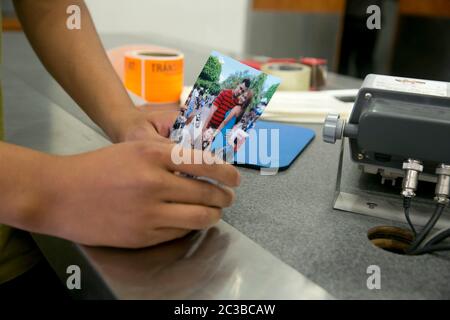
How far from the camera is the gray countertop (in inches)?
17.0

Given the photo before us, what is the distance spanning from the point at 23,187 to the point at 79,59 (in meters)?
0.40

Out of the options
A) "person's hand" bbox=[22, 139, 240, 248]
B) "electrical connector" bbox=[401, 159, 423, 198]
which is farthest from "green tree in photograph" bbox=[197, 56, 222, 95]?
"electrical connector" bbox=[401, 159, 423, 198]

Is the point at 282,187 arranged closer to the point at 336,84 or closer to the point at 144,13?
the point at 336,84

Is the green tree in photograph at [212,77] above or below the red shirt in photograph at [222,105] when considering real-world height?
above

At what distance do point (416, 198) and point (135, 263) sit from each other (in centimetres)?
35

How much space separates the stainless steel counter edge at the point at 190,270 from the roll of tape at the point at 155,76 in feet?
1.60

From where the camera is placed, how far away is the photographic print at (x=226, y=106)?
0.51 meters

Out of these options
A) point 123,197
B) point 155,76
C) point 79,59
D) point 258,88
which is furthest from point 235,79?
point 155,76

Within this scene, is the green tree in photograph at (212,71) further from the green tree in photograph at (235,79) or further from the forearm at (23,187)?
the forearm at (23,187)

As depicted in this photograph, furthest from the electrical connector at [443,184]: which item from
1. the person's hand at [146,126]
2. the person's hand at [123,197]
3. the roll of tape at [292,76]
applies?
the roll of tape at [292,76]

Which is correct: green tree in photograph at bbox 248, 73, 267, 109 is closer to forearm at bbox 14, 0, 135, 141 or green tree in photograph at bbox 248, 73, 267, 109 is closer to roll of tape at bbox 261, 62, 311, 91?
forearm at bbox 14, 0, 135, 141

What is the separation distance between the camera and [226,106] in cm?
51

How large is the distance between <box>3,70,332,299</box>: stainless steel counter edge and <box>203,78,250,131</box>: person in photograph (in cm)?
11
